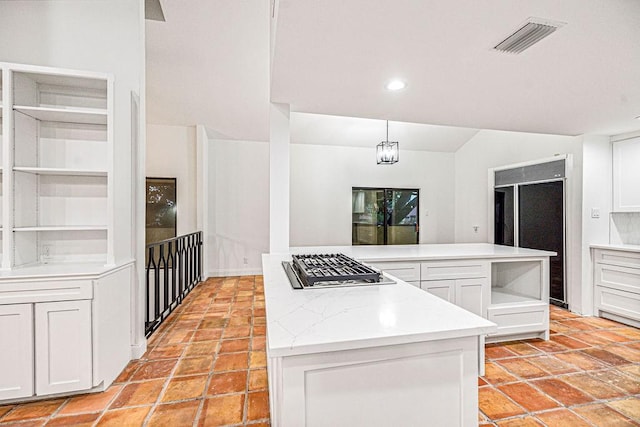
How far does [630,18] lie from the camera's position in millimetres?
1561

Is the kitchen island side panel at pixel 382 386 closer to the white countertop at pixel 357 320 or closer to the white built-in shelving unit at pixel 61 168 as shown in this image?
the white countertop at pixel 357 320

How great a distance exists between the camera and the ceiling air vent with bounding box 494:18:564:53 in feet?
5.16

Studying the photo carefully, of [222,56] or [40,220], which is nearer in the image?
[40,220]

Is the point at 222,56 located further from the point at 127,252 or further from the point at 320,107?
the point at 127,252

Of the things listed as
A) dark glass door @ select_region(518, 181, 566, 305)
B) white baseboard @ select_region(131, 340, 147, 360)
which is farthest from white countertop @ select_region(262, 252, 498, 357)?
dark glass door @ select_region(518, 181, 566, 305)

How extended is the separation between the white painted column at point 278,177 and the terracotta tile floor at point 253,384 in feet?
3.38

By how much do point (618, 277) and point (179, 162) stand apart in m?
6.56

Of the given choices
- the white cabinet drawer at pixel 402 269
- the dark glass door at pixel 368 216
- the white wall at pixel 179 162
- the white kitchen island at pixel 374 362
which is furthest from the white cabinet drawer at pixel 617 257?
the white wall at pixel 179 162

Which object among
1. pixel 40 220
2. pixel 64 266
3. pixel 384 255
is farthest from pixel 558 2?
pixel 40 220

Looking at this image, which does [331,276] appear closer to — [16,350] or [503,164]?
[16,350]

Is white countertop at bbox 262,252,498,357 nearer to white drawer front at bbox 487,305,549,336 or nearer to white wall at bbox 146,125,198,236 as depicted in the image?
white drawer front at bbox 487,305,549,336

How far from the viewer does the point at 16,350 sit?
6.35 feet

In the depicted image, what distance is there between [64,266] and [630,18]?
3795 millimetres

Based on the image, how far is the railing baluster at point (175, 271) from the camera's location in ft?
10.9
